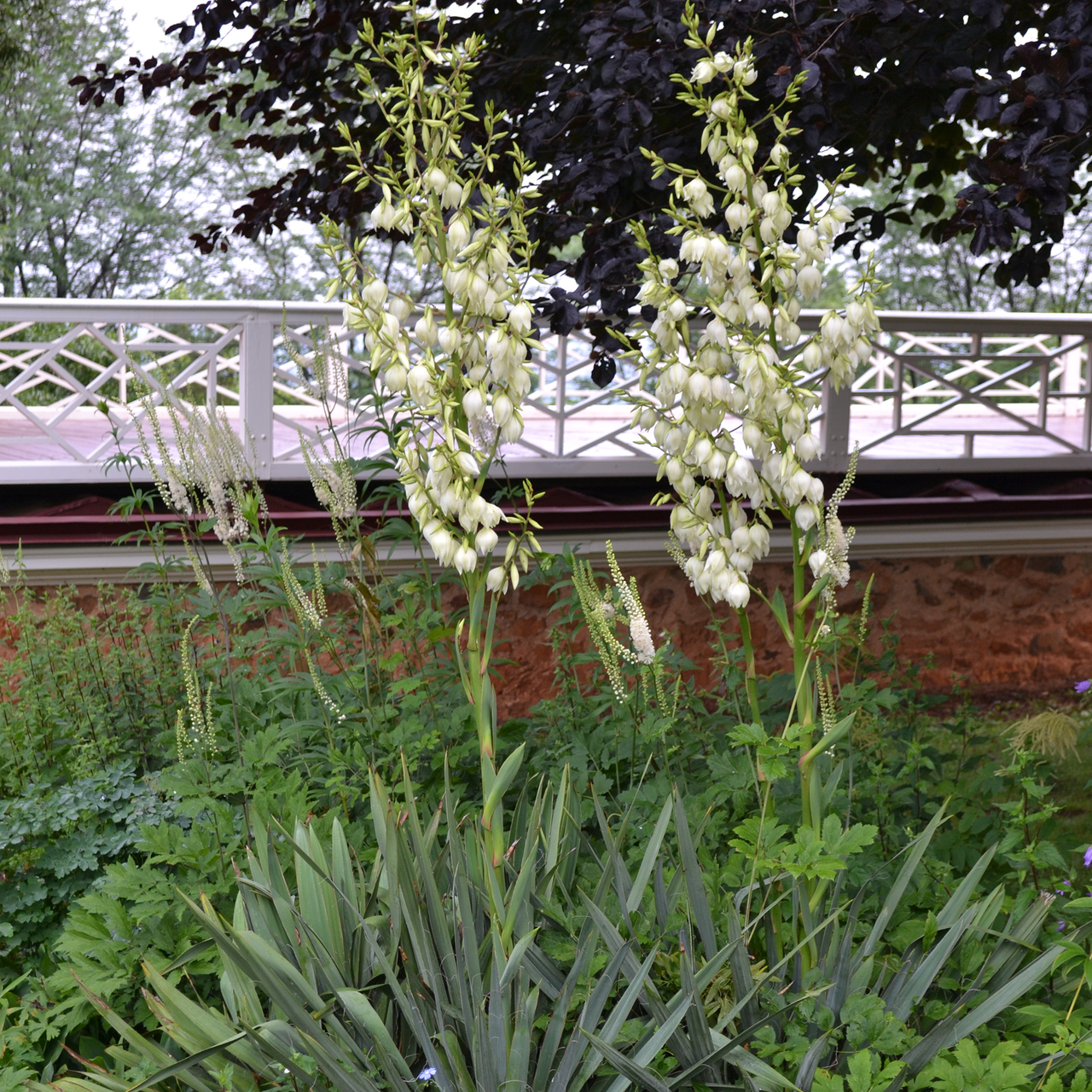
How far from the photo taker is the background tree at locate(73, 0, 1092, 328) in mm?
3146

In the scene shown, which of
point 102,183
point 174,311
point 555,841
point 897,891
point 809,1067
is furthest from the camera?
point 102,183

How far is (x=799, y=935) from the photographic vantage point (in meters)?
2.24

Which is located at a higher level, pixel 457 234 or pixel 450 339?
pixel 457 234

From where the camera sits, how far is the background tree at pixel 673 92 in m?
3.15

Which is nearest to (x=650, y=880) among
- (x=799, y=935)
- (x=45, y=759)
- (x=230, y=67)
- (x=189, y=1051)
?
(x=799, y=935)

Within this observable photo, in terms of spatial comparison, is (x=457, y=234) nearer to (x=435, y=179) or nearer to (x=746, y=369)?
(x=435, y=179)

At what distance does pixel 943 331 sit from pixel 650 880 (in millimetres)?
4297

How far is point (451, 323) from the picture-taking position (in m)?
1.99

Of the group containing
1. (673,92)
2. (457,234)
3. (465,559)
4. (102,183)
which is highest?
(102,183)

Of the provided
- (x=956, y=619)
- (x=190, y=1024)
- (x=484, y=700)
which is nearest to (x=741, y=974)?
(x=484, y=700)

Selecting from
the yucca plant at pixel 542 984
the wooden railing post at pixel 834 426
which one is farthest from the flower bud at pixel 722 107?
the wooden railing post at pixel 834 426

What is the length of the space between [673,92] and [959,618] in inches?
145

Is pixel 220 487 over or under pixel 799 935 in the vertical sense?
over

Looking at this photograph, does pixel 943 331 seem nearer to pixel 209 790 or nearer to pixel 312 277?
pixel 209 790
